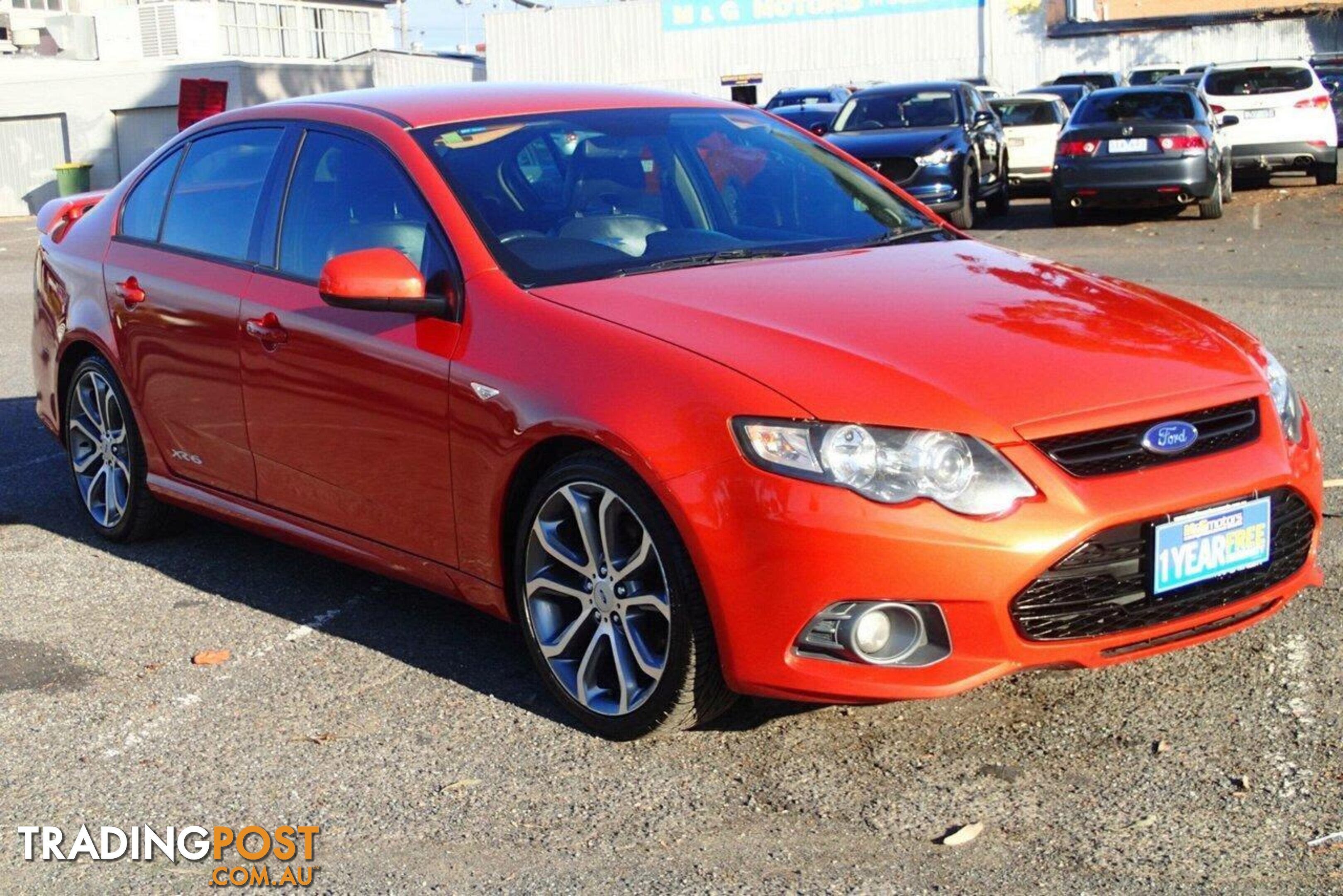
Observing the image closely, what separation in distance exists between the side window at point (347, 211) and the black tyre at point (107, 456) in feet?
4.16

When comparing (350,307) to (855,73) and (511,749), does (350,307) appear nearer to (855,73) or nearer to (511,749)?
(511,749)

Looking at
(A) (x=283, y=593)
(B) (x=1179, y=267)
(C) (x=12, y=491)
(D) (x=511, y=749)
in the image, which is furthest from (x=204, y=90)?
(D) (x=511, y=749)

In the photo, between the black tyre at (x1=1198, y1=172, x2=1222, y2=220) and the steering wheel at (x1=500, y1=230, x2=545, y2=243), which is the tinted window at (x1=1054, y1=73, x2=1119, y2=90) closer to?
the black tyre at (x1=1198, y1=172, x2=1222, y2=220)

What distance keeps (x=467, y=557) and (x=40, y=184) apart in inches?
1541

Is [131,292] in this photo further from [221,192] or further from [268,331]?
[268,331]

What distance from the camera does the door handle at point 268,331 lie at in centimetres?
515

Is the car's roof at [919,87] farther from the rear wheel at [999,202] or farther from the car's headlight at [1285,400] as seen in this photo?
the car's headlight at [1285,400]

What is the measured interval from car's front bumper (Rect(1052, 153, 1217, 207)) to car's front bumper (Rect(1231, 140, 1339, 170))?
3.41m

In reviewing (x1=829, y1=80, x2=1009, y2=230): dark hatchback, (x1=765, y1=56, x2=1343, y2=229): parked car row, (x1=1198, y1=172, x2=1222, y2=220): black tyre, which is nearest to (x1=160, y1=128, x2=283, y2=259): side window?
(x1=829, y1=80, x2=1009, y2=230): dark hatchback

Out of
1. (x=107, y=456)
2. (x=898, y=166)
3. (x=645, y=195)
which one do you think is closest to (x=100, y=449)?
(x=107, y=456)

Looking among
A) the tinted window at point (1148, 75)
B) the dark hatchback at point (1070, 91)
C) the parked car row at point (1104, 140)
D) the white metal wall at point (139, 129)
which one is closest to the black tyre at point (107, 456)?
the parked car row at point (1104, 140)

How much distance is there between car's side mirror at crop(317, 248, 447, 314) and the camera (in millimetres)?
4562

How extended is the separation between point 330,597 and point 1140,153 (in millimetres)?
14352

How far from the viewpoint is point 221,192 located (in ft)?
19.1
